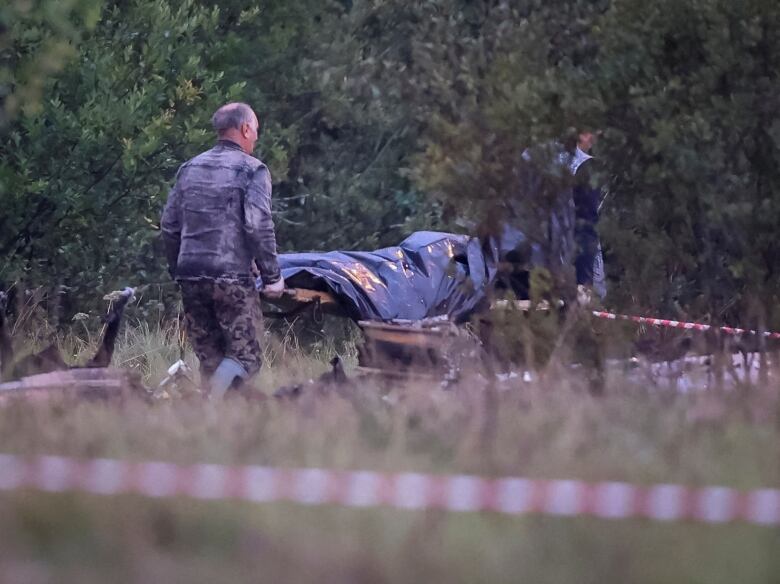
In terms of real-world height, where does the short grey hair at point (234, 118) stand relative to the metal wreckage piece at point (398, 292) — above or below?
above

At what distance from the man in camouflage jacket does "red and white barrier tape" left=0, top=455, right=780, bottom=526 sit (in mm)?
3552

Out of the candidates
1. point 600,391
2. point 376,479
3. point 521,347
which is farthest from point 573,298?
point 376,479

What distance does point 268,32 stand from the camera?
46.1 feet

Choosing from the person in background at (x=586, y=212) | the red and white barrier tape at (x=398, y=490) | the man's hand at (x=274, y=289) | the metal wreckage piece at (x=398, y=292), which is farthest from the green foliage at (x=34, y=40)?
the red and white barrier tape at (x=398, y=490)

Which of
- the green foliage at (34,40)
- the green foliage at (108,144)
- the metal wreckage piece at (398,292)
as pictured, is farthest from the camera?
the green foliage at (108,144)

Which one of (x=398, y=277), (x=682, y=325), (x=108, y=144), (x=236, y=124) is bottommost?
(x=682, y=325)

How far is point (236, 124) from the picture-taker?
7.60 m

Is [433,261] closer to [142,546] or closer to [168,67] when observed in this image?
[168,67]

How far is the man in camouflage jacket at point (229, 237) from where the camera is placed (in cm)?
749

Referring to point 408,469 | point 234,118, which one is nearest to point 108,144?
point 234,118

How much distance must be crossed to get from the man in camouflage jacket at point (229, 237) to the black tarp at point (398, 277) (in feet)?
4.05

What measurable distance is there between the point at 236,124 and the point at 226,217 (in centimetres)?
54

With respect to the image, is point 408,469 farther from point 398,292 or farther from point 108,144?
point 108,144

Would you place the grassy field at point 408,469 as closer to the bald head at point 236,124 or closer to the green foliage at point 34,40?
the green foliage at point 34,40
